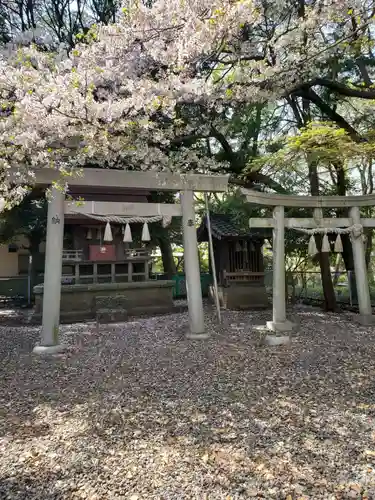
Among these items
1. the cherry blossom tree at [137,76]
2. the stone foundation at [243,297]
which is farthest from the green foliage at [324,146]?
the stone foundation at [243,297]

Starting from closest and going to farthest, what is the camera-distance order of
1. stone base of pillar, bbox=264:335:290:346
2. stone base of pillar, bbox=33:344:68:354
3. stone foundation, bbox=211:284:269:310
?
1. stone base of pillar, bbox=33:344:68:354
2. stone base of pillar, bbox=264:335:290:346
3. stone foundation, bbox=211:284:269:310

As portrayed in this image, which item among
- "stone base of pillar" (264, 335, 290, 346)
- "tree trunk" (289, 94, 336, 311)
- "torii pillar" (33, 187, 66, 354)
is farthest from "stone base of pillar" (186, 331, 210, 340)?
"tree trunk" (289, 94, 336, 311)

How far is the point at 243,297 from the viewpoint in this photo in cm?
1088

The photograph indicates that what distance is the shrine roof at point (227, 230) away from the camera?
35.1 ft

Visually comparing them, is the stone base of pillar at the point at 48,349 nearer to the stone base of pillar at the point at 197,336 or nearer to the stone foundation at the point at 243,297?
the stone base of pillar at the point at 197,336

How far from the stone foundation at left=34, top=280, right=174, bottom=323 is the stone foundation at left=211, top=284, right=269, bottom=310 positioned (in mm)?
1749

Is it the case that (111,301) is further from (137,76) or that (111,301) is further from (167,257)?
(137,76)

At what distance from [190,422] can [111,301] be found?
667 centimetres

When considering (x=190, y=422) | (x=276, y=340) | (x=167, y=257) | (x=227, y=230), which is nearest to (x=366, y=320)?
(x=276, y=340)

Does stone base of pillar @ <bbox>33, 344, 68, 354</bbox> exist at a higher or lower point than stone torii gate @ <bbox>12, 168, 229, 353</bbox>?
lower

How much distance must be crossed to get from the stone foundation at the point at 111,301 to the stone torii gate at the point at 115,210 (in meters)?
2.85

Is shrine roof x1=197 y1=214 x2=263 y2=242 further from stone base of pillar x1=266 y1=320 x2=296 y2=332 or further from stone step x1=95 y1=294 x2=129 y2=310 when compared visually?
stone base of pillar x1=266 y1=320 x2=296 y2=332

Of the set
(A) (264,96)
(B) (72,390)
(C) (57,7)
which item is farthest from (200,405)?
(C) (57,7)

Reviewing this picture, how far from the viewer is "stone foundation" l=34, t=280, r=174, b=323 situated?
9094 mm
